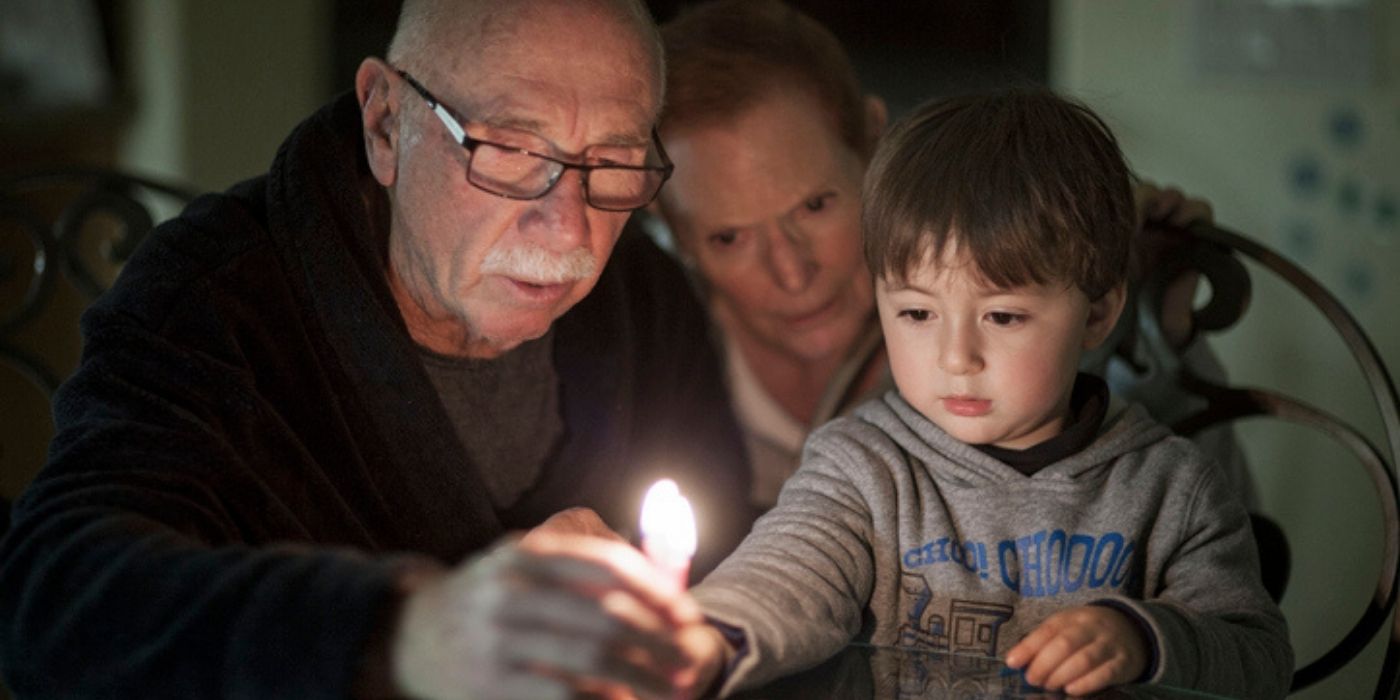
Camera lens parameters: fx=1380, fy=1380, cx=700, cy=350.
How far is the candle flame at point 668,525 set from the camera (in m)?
0.85

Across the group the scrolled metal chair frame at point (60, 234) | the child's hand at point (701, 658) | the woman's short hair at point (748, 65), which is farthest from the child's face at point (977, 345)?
the scrolled metal chair frame at point (60, 234)

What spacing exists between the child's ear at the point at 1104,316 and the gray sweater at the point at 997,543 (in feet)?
0.29

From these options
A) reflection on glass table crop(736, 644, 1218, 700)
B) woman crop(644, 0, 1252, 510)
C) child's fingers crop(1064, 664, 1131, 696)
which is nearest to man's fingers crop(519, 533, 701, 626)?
reflection on glass table crop(736, 644, 1218, 700)

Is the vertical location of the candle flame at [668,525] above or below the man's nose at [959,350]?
above

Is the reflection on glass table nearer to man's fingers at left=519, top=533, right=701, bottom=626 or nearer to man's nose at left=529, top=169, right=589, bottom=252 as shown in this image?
man's fingers at left=519, top=533, right=701, bottom=626

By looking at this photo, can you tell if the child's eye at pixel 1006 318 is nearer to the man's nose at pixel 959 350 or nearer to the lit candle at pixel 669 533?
the man's nose at pixel 959 350

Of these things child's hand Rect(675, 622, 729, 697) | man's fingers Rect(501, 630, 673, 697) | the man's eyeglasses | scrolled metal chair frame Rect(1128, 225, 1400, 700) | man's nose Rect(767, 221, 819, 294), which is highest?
the man's eyeglasses

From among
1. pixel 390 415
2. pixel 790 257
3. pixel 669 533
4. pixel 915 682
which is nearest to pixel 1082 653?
pixel 915 682

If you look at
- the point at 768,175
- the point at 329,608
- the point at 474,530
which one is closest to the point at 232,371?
the point at 474,530

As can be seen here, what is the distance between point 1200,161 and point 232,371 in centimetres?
219

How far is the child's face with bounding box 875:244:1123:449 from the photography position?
1.18 metres

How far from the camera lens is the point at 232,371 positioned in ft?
3.93

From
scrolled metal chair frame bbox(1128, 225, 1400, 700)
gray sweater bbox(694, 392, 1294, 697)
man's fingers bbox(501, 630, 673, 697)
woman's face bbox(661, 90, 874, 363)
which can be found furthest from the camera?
woman's face bbox(661, 90, 874, 363)

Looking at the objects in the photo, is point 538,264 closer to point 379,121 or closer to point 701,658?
point 379,121
